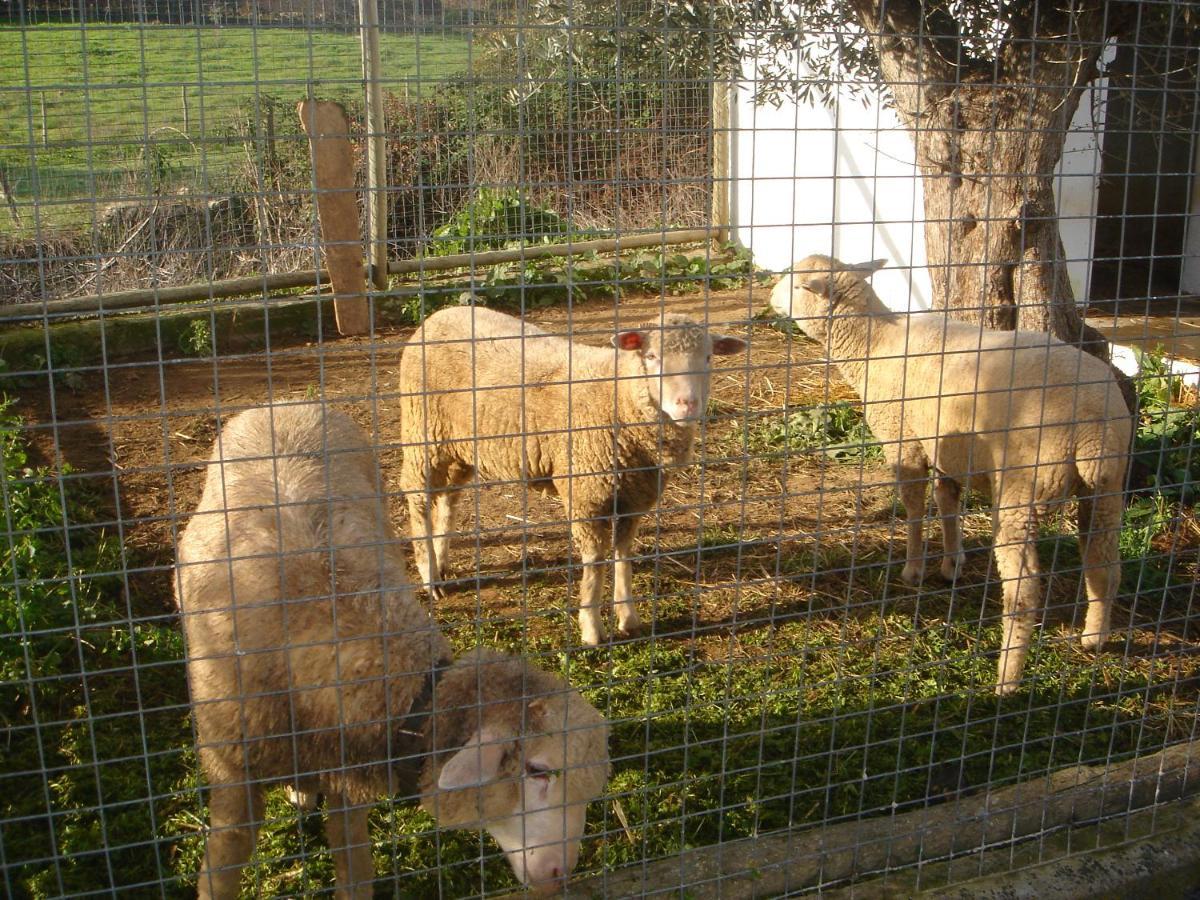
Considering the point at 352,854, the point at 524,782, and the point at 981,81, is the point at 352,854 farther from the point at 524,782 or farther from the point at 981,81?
the point at 981,81

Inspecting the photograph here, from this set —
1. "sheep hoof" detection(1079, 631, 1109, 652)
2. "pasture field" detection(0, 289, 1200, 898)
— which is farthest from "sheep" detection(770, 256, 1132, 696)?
"pasture field" detection(0, 289, 1200, 898)

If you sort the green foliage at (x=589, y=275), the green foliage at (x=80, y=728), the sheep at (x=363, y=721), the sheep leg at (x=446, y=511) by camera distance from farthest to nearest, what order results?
the green foliage at (x=589, y=275) → the sheep leg at (x=446, y=511) → the green foliage at (x=80, y=728) → the sheep at (x=363, y=721)

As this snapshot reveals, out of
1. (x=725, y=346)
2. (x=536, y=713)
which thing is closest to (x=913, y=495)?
(x=725, y=346)

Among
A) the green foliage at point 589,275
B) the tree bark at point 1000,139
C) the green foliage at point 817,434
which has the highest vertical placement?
the tree bark at point 1000,139

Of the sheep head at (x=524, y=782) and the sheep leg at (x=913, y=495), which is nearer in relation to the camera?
the sheep head at (x=524, y=782)

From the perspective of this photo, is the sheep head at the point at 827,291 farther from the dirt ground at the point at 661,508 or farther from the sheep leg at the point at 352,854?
the sheep leg at the point at 352,854

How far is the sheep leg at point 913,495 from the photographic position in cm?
526

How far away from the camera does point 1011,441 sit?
4586 mm

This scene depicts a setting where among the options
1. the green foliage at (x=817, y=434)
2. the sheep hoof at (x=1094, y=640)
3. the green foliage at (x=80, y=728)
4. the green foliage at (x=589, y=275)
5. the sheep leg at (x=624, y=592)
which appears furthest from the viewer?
the green foliage at (x=589, y=275)

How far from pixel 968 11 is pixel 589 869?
163 inches

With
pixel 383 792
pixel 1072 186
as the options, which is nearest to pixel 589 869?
pixel 383 792

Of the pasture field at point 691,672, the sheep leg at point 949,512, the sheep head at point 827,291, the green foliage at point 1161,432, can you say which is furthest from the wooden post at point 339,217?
the green foliage at point 1161,432

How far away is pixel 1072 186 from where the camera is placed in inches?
340

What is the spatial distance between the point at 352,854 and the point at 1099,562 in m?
3.46
